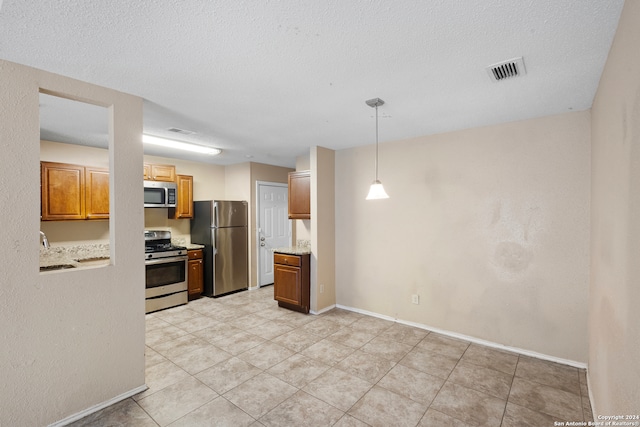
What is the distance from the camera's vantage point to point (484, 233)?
3248 mm

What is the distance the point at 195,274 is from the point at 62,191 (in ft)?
7.07

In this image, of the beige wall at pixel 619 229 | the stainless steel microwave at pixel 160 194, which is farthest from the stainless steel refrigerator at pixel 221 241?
the beige wall at pixel 619 229

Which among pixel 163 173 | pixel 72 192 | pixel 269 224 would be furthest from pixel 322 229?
pixel 72 192

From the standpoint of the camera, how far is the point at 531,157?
2.97 m

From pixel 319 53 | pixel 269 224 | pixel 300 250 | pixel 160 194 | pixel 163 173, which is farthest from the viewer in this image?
pixel 269 224

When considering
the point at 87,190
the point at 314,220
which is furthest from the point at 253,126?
the point at 87,190

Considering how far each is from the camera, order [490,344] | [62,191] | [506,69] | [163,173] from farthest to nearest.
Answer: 1. [163,173]
2. [62,191]
3. [490,344]
4. [506,69]

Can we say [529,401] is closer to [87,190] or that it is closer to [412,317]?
[412,317]

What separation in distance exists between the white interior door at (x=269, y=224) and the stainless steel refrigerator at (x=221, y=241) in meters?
0.36

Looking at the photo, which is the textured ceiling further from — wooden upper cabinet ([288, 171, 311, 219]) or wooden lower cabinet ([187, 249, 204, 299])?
wooden lower cabinet ([187, 249, 204, 299])

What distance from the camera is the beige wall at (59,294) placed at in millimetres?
1858

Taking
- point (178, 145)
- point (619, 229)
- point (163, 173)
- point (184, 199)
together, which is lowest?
point (619, 229)

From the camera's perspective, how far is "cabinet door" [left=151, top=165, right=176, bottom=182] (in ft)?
15.3

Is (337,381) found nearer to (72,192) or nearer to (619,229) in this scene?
(619,229)
